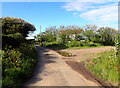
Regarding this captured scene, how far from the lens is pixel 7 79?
366cm

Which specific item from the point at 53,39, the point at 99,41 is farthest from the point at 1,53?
the point at 53,39

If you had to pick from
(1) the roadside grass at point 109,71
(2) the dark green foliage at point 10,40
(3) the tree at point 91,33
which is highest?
(3) the tree at point 91,33

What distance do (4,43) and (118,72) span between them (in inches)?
237

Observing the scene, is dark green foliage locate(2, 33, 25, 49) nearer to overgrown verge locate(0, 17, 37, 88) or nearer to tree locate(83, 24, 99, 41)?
overgrown verge locate(0, 17, 37, 88)

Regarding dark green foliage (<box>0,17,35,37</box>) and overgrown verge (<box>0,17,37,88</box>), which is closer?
overgrown verge (<box>0,17,37,88</box>)

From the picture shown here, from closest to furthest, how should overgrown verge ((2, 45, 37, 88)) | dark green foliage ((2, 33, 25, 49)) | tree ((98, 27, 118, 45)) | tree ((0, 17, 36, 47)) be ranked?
overgrown verge ((2, 45, 37, 88)), dark green foliage ((2, 33, 25, 49)), tree ((0, 17, 36, 47)), tree ((98, 27, 118, 45))

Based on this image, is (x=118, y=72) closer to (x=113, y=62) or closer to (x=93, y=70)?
(x=113, y=62)

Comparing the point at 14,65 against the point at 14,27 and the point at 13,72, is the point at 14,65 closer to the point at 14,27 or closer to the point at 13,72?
the point at 13,72

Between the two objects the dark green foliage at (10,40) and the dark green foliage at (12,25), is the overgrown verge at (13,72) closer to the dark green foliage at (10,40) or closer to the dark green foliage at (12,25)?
the dark green foliage at (10,40)

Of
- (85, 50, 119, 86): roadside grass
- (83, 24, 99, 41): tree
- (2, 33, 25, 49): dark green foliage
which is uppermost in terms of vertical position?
(83, 24, 99, 41): tree

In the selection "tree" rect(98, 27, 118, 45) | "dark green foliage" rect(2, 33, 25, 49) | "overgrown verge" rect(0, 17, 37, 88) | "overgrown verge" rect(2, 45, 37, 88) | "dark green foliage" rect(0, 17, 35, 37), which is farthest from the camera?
"tree" rect(98, 27, 118, 45)

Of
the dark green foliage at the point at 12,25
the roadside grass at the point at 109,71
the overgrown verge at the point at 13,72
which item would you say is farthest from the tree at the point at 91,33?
the overgrown verge at the point at 13,72

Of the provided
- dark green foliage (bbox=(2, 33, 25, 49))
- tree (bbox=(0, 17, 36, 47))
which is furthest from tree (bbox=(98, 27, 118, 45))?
dark green foliage (bbox=(2, 33, 25, 49))

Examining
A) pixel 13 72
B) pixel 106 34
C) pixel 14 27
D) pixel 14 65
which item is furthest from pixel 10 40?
pixel 106 34
